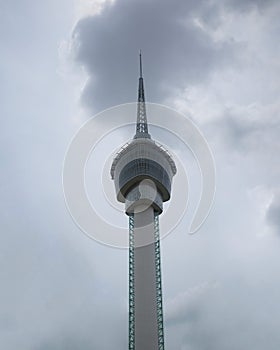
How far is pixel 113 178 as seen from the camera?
146m

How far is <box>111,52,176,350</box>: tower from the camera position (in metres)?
116

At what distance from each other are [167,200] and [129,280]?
28.4 m

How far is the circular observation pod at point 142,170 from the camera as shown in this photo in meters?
134

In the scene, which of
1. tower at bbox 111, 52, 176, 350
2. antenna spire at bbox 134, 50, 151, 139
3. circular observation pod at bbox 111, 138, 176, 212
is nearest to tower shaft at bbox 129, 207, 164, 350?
tower at bbox 111, 52, 176, 350

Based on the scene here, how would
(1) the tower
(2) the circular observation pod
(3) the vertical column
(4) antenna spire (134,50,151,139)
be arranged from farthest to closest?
(4) antenna spire (134,50,151,139)
(2) the circular observation pod
(1) the tower
(3) the vertical column

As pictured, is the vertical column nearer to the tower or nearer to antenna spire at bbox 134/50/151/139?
the tower

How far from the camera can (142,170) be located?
13325 cm

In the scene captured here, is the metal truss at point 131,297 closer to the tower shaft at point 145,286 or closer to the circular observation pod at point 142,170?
the tower shaft at point 145,286

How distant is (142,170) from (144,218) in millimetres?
13433

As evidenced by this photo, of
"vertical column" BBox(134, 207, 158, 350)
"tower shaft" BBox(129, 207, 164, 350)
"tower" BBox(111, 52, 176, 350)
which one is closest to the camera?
"vertical column" BBox(134, 207, 158, 350)

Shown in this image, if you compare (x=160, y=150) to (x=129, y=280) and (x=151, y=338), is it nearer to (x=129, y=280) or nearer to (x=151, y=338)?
(x=129, y=280)

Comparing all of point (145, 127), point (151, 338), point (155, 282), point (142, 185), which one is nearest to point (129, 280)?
point (155, 282)

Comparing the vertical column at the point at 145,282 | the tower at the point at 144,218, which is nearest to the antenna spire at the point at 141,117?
the tower at the point at 144,218

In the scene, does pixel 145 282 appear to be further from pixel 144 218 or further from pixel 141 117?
pixel 141 117
